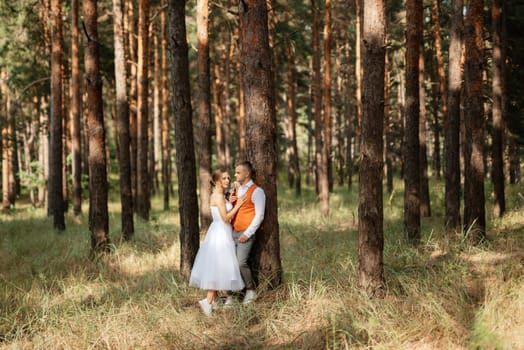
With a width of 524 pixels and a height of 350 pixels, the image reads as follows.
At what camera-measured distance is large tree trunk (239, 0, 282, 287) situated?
21.2 feet

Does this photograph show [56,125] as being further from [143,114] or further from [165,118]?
[165,118]

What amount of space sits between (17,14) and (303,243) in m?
15.3

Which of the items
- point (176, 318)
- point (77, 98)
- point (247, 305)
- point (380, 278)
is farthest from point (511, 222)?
point (77, 98)

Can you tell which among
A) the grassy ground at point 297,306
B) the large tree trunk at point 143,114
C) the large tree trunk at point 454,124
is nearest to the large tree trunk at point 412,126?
the large tree trunk at point 454,124

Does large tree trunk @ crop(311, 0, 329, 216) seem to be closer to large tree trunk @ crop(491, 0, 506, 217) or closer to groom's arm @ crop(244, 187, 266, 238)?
large tree trunk @ crop(491, 0, 506, 217)

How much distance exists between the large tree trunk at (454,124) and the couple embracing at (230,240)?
6099 mm

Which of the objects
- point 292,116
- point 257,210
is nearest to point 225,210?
point 257,210

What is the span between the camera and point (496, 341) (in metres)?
4.18

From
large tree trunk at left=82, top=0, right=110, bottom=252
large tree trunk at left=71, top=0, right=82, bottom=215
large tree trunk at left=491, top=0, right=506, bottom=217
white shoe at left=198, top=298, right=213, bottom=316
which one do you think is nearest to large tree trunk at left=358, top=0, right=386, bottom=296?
white shoe at left=198, top=298, right=213, bottom=316

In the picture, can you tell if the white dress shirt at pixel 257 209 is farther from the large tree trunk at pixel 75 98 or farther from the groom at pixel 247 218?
the large tree trunk at pixel 75 98

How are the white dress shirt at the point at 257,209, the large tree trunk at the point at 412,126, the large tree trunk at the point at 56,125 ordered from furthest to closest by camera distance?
the large tree trunk at the point at 56,125 → the large tree trunk at the point at 412,126 → the white dress shirt at the point at 257,209

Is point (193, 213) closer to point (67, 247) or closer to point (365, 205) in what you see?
point (365, 205)

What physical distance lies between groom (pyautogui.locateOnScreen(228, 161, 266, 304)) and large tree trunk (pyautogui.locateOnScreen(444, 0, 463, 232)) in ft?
19.9

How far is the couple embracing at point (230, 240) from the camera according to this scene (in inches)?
245
